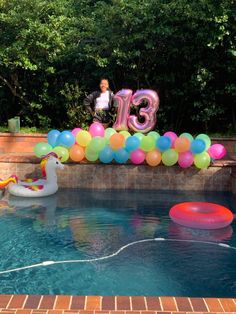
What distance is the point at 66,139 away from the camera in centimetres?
848

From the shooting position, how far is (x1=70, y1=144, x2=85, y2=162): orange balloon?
853 cm

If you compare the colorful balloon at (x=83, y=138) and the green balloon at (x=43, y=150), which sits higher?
the colorful balloon at (x=83, y=138)

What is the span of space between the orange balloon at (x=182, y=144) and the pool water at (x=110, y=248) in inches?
35.0

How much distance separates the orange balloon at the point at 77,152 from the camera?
28.0 ft

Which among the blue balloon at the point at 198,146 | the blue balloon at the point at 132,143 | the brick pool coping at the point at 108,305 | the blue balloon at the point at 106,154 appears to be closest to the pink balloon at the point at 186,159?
the blue balloon at the point at 198,146

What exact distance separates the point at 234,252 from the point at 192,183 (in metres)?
3.34

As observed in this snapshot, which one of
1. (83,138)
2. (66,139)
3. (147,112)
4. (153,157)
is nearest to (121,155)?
(153,157)

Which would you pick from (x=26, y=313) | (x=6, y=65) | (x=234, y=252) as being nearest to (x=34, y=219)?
(x=234, y=252)

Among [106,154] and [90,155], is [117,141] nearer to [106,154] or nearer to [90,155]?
[106,154]

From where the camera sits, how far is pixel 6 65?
423 inches

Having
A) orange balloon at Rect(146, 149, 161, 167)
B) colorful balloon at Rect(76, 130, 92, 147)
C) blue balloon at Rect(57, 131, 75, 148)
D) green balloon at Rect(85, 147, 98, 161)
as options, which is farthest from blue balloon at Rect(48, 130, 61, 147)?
orange balloon at Rect(146, 149, 161, 167)

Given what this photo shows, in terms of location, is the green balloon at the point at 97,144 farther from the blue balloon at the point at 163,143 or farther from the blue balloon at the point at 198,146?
the blue balloon at the point at 198,146

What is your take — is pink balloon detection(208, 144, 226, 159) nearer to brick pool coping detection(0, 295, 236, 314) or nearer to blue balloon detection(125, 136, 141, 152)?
blue balloon detection(125, 136, 141, 152)

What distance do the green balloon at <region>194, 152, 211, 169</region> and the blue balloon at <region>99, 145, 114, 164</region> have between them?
5.16ft
